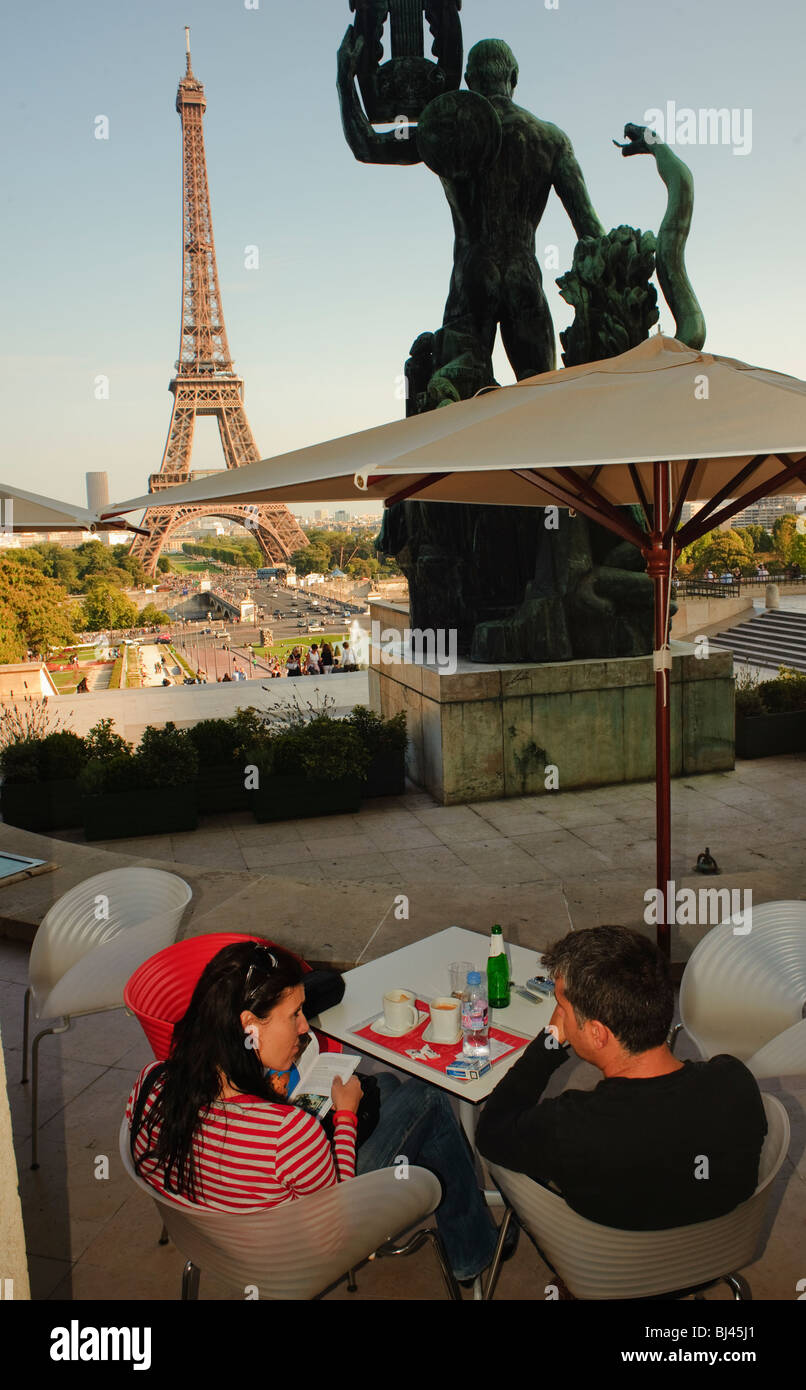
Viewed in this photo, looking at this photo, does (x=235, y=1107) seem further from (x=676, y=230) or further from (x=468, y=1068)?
(x=676, y=230)

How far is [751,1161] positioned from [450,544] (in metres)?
9.22

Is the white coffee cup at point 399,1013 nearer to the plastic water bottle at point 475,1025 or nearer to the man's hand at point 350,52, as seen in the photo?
the plastic water bottle at point 475,1025

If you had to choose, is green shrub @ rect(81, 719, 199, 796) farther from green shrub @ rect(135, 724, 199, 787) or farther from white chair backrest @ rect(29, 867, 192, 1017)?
white chair backrest @ rect(29, 867, 192, 1017)

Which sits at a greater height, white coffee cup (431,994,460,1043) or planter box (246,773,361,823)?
white coffee cup (431,994,460,1043)

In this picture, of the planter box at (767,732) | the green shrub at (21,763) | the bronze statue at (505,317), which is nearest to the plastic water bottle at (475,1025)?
the bronze statue at (505,317)

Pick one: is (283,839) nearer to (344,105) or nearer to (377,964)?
(377,964)

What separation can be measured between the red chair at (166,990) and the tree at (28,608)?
47.2m

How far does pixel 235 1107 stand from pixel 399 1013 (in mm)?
853

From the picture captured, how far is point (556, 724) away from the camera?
938 cm

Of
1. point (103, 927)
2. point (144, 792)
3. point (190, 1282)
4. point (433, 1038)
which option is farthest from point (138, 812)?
point (190, 1282)

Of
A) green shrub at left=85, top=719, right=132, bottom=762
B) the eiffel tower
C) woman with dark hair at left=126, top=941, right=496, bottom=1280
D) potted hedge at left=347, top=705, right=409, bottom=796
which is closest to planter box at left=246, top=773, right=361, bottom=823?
potted hedge at left=347, top=705, right=409, bottom=796

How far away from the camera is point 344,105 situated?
11.6 metres

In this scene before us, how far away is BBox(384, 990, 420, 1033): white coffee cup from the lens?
3004 millimetres

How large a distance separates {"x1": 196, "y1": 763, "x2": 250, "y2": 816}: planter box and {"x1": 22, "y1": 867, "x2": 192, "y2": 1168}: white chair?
15.3 ft
